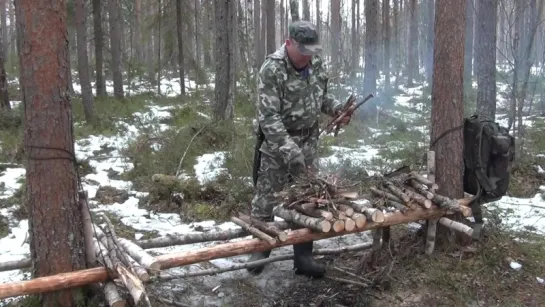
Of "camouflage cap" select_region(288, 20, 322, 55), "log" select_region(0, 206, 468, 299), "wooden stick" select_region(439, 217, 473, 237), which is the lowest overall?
"wooden stick" select_region(439, 217, 473, 237)

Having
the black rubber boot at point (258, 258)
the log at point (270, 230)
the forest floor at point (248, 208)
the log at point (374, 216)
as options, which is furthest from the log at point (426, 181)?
the log at point (270, 230)

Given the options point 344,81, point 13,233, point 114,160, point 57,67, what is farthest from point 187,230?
point 344,81

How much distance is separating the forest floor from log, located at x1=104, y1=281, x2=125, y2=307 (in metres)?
0.69

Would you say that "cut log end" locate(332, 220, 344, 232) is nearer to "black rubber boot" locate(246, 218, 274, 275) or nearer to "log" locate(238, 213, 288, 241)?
"log" locate(238, 213, 288, 241)

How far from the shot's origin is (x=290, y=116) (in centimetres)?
475

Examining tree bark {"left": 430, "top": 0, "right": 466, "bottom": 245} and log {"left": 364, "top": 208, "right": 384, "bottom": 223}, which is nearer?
log {"left": 364, "top": 208, "right": 384, "bottom": 223}

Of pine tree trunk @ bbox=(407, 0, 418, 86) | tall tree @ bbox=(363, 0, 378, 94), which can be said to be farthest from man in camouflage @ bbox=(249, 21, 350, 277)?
pine tree trunk @ bbox=(407, 0, 418, 86)

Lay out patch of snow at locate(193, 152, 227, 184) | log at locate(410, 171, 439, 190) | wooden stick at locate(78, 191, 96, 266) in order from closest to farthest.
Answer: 1. wooden stick at locate(78, 191, 96, 266)
2. log at locate(410, 171, 439, 190)
3. patch of snow at locate(193, 152, 227, 184)

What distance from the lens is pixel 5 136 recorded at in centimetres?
962

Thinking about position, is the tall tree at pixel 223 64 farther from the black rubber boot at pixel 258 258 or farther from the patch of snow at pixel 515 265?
the patch of snow at pixel 515 265

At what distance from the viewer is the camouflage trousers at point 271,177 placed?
191 inches

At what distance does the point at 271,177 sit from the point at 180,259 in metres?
1.53

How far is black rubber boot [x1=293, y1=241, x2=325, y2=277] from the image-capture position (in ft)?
15.5

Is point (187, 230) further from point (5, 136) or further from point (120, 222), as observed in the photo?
point (5, 136)
